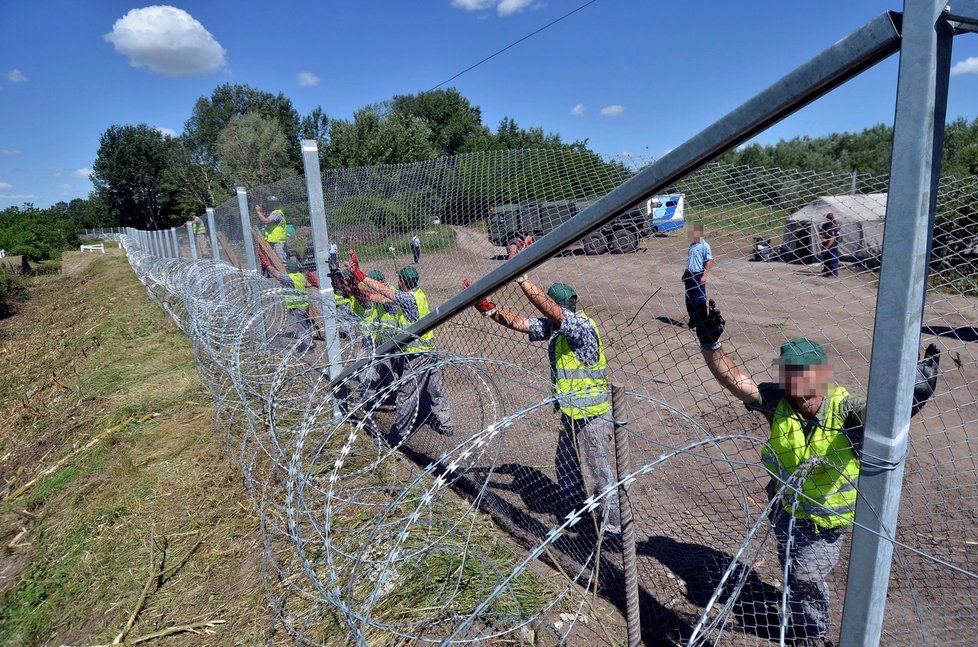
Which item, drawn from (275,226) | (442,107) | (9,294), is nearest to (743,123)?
(275,226)

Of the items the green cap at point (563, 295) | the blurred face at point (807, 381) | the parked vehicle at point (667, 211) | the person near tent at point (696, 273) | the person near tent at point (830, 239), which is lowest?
the blurred face at point (807, 381)

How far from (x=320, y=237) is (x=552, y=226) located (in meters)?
2.09

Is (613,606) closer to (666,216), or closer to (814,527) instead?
(814,527)

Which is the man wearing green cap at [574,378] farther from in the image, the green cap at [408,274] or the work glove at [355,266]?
the work glove at [355,266]

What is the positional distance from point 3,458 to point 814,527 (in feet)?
25.3

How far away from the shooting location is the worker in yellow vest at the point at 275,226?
685cm

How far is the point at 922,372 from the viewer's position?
1896 millimetres

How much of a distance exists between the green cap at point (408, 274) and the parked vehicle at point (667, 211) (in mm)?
2629

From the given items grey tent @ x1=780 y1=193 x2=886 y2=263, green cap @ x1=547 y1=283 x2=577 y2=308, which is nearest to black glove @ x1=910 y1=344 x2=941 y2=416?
grey tent @ x1=780 y1=193 x2=886 y2=263

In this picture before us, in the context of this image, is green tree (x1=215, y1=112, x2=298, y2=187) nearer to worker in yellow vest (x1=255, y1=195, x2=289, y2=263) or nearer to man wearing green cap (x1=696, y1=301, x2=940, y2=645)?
worker in yellow vest (x1=255, y1=195, x2=289, y2=263)

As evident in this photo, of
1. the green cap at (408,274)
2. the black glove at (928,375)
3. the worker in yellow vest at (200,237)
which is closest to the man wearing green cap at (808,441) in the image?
the black glove at (928,375)

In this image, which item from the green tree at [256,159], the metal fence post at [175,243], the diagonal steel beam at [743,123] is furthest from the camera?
the green tree at [256,159]

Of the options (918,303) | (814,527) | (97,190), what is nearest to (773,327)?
(814,527)

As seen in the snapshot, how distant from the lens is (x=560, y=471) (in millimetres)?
3941
